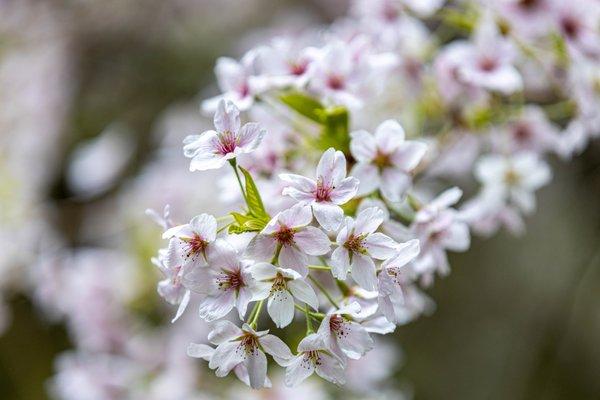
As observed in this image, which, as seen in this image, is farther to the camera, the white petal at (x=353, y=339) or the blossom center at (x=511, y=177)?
the blossom center at (x=511, y=177)

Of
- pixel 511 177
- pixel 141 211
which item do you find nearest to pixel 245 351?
pixel 511 177

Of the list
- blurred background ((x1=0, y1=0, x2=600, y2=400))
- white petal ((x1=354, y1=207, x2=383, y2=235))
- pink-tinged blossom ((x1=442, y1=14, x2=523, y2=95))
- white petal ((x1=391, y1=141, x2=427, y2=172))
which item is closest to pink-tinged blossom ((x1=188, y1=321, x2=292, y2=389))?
white petal ((x1=354, y1=207, x2=383, y2=235))

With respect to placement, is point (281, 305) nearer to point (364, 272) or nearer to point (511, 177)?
point (364, 272)

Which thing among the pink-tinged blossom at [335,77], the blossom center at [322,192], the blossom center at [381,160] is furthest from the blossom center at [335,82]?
the blossom center at [322,192]

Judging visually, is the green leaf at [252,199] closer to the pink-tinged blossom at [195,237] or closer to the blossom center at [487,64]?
the pink-tinged blossom at [195,237]

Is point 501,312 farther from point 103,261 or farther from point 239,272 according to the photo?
point 239,272

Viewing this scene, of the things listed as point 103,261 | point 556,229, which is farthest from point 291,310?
point 556,229

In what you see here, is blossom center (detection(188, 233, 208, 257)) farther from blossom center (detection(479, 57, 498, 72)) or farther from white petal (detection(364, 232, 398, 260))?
blossom center (detection(479, 57, 498, 72))
